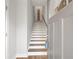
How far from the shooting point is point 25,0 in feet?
15.8

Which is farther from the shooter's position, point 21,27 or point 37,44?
point 37,44

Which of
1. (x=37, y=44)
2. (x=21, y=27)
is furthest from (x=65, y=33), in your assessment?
(x=37, y=44)

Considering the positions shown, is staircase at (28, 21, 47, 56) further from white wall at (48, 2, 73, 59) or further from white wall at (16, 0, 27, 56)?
white wall at (48, 2, 73, 59)

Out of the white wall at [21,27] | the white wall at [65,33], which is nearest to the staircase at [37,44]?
the white wall at [21,27]

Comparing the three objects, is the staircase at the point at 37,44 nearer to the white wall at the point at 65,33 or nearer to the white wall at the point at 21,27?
the white wall at the point at 21,27

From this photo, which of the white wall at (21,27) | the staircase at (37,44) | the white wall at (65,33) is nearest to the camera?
the white wall at (65,33)

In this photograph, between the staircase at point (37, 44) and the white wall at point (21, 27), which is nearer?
the white wall at point (21, 27)

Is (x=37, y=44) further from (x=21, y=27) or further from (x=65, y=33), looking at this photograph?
(x=65, y=33)

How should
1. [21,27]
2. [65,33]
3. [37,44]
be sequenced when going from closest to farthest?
[65,33] → [21,27] → [37,44]

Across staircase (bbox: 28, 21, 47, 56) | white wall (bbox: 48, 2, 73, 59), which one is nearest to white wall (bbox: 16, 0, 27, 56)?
staircase (bbox: 28, 21, 47, 56)

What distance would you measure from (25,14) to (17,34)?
82 cm

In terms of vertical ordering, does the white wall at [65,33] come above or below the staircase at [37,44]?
above
